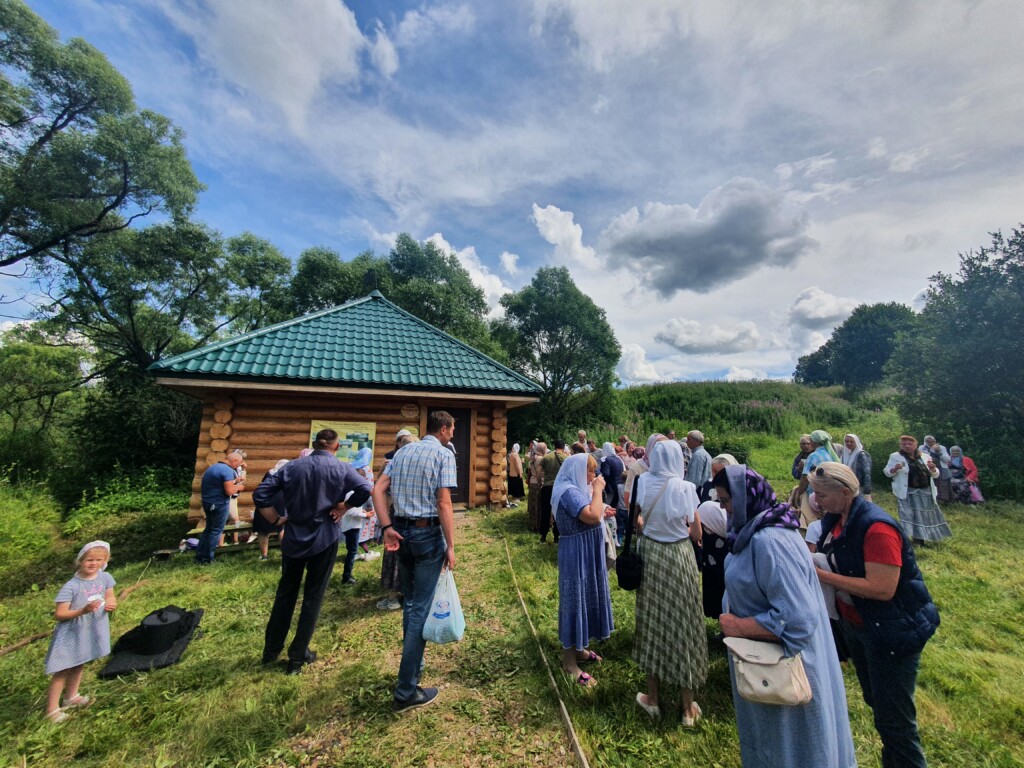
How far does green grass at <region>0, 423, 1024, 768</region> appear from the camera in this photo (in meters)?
2.84

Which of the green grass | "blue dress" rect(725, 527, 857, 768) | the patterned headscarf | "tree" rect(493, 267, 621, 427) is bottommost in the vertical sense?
the green grass

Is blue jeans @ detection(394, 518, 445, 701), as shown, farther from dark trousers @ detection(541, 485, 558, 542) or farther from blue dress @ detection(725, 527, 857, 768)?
dark trousers @ detection(541, 485, 558, 542)

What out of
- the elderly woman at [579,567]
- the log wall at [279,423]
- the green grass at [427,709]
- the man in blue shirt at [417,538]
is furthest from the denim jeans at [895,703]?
the log wall at [279,423]

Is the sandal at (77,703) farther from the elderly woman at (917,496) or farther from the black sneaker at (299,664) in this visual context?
the elderly woman at (917,496)

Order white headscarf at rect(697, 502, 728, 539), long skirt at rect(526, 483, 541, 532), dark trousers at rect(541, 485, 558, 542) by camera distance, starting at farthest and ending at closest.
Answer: long skirt at rect(526, 483, 541, 532)
dark trousers at rect(541, 485, 558, 542)
white headscarf at rect(697, 502, 728, 539)

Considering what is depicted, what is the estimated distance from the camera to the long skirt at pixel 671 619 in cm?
310

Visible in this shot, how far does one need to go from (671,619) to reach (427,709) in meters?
2.16

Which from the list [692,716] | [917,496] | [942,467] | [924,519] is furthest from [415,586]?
[942,467]

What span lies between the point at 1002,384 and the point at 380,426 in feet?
66.0

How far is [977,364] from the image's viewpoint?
13.6 metres

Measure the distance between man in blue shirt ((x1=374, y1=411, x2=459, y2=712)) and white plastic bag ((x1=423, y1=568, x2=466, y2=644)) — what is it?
50mm

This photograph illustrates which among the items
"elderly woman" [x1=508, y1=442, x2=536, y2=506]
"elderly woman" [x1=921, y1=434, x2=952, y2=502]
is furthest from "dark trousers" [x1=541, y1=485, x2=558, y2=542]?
"elderly woman" [x1=921, y1=434, x2=952, y2=502]

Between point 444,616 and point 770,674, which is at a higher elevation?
point 770,674

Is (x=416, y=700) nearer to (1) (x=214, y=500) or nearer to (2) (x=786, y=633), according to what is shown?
(2) (x=786, y=633)
